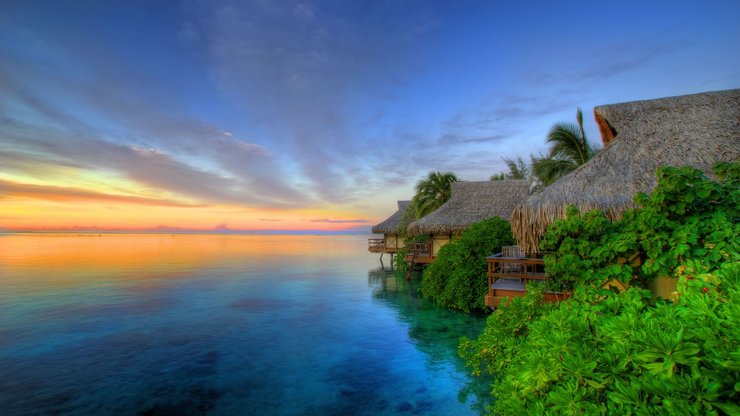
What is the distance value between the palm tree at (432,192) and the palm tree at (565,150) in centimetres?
711

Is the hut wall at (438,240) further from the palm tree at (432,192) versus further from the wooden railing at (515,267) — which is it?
the wooden railing at (515,267)

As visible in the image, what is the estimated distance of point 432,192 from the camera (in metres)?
22.7

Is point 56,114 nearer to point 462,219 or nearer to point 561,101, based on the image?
point 462,219

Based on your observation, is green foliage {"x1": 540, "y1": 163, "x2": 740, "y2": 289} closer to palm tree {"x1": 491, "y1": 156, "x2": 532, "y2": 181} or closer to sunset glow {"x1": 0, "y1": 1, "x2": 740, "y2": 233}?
A: sunset glow {"x1": 0, "y1": 1, "x2": 740, "y2": 233}

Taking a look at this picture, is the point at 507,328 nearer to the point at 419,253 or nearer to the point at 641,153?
the point at 641,153

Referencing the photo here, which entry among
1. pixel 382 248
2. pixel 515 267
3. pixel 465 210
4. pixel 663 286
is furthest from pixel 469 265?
pixel 382 248

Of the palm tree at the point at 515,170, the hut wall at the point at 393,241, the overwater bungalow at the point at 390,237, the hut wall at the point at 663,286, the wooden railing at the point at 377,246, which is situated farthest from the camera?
the palm tree at the point at 515,170

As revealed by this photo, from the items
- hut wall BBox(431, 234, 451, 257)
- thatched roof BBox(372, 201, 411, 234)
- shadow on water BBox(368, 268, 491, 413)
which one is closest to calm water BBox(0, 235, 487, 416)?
shadow on water BBox(368, 268, 491, 413)

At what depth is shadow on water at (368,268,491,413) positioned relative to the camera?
6062mm

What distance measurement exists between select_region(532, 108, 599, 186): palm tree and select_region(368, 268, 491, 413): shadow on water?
27.6ft

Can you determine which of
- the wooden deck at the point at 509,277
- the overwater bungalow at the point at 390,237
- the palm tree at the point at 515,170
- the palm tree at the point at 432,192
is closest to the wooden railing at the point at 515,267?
the wooden deck at the point at 509,277

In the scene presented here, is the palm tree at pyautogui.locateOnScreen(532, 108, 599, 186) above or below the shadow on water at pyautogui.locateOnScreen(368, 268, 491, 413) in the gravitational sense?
above

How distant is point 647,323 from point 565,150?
1624 cm

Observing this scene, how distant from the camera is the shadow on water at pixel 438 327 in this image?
239 inches
